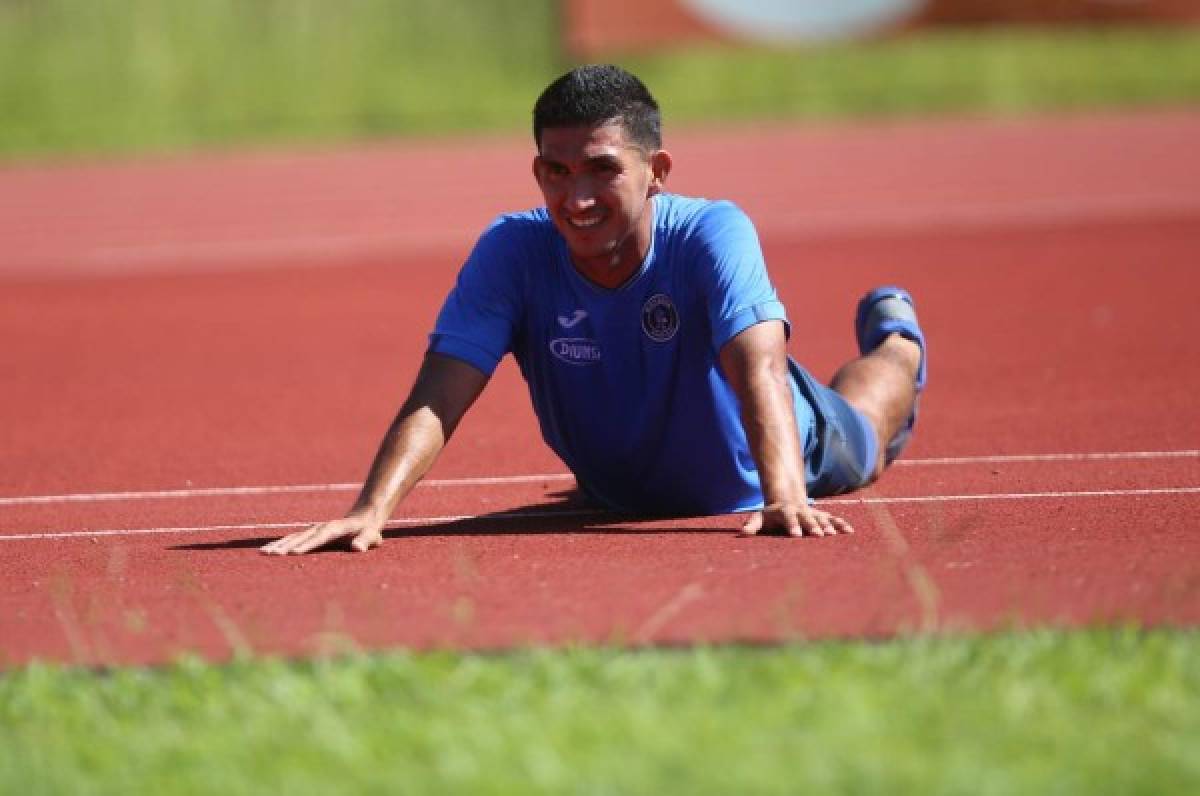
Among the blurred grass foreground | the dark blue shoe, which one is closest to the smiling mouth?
the dark blue shoe

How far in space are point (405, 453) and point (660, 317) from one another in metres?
0.85

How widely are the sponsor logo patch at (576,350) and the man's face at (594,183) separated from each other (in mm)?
287

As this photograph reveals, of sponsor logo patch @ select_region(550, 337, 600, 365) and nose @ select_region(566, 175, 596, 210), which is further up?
nose @ select_region(566, 175, 596, 210)

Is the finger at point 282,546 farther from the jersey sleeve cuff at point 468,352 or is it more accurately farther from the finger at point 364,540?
the jersey sleeve cuff at point 468,352

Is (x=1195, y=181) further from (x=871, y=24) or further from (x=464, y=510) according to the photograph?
(x=464, y=510)

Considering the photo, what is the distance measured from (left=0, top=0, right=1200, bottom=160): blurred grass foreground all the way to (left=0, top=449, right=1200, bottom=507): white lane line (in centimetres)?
1860

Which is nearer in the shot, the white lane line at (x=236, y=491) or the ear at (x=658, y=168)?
the ear at (x=658, y=168)

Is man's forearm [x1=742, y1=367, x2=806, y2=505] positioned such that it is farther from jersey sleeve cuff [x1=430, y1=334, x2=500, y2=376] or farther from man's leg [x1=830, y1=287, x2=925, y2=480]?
man's leg [x1=830, y1=287, x2=925, y2=480]

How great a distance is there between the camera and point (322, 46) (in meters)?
32.9

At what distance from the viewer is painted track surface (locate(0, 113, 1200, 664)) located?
16.6 ft

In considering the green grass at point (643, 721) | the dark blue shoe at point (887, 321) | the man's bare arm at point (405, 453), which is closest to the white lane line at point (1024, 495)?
the dark blue shoe at point (887, 321)

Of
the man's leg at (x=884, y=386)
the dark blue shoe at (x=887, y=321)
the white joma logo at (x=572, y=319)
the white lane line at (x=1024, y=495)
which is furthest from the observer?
the dark blue shoe at (x=887, y=321)

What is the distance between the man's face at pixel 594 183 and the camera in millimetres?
5891

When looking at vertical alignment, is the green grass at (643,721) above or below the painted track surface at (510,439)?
above
